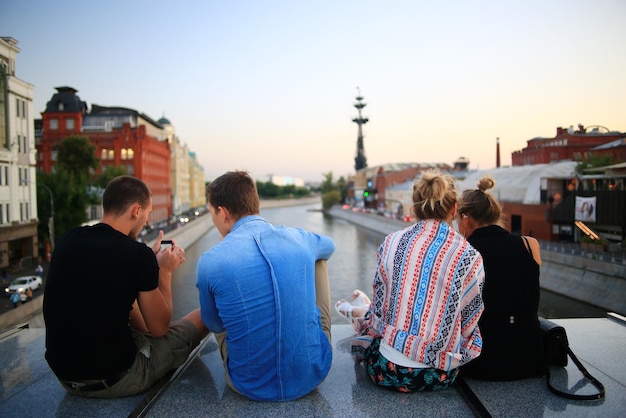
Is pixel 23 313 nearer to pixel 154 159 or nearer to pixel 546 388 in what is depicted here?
pixel 546 388

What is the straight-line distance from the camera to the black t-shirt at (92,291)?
1.92 meters

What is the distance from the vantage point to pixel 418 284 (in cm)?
208

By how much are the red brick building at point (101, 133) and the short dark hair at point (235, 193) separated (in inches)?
1373

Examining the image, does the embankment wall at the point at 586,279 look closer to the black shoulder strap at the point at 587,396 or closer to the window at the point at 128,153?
the black shoulder strap at the point at 587,396

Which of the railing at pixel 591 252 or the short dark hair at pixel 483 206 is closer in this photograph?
the short dark hair at pixel 483 206

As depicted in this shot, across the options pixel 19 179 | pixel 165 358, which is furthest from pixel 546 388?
pixel 19 179

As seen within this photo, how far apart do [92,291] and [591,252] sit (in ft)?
54.4

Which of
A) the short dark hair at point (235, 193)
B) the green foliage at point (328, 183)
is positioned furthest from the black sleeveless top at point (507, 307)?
the green foliage at point (328, 183)

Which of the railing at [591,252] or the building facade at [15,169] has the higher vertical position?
the building facade at [15,169]

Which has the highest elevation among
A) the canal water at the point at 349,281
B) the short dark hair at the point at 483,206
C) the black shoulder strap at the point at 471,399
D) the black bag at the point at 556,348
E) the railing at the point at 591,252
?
the short dark hair at the point at 483,206

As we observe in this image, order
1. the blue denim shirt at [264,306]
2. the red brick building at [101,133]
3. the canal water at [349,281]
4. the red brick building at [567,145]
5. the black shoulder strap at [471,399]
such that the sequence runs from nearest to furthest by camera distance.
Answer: the blue denim shirt at [264,306] → the black shoulder strap at [471,399] → the canal water at [349,281] → the red brick building at [567,145] → the red brick building at [101,133]

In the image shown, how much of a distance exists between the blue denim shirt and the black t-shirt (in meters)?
0.27

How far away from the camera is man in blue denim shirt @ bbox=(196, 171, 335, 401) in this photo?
189cm

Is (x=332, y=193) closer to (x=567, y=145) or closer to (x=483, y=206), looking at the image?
(x=567, y=145)
